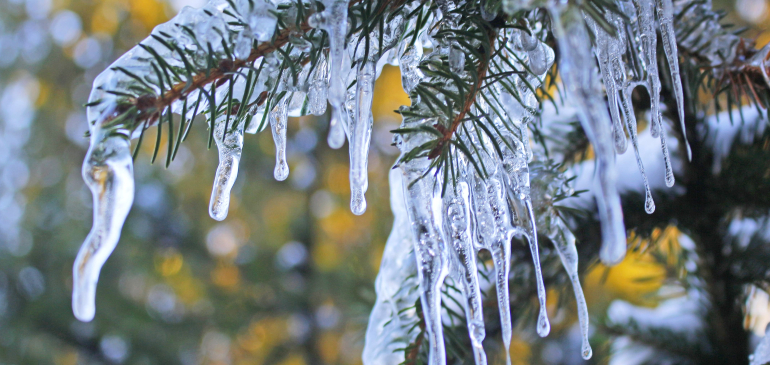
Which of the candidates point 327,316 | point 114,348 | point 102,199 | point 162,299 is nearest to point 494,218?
point 102,199

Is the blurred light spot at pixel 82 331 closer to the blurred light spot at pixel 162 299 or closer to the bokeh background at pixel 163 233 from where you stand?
the bokeh background at pixel 163 233

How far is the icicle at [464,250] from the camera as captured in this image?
36 cm

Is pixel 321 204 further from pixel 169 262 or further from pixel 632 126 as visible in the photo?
pixel 632 126

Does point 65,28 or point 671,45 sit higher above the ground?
point 65,28

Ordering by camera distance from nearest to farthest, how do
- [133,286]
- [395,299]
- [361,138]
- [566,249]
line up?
1. [361,138]
2. [566,249]
3. [395,299]
4. [133,286]

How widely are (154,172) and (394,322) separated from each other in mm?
2804

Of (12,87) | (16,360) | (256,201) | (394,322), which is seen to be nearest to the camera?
(394,322)

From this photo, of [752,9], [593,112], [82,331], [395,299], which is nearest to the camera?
[593,112]

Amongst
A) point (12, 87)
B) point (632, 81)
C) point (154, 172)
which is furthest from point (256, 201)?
point (632, 81)

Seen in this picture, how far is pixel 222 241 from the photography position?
2.94 metres

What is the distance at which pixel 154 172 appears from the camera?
2920 mm

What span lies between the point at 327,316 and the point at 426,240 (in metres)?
2.68

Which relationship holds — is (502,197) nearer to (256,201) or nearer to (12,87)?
(256,201)

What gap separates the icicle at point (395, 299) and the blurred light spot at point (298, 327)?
2379 mm
